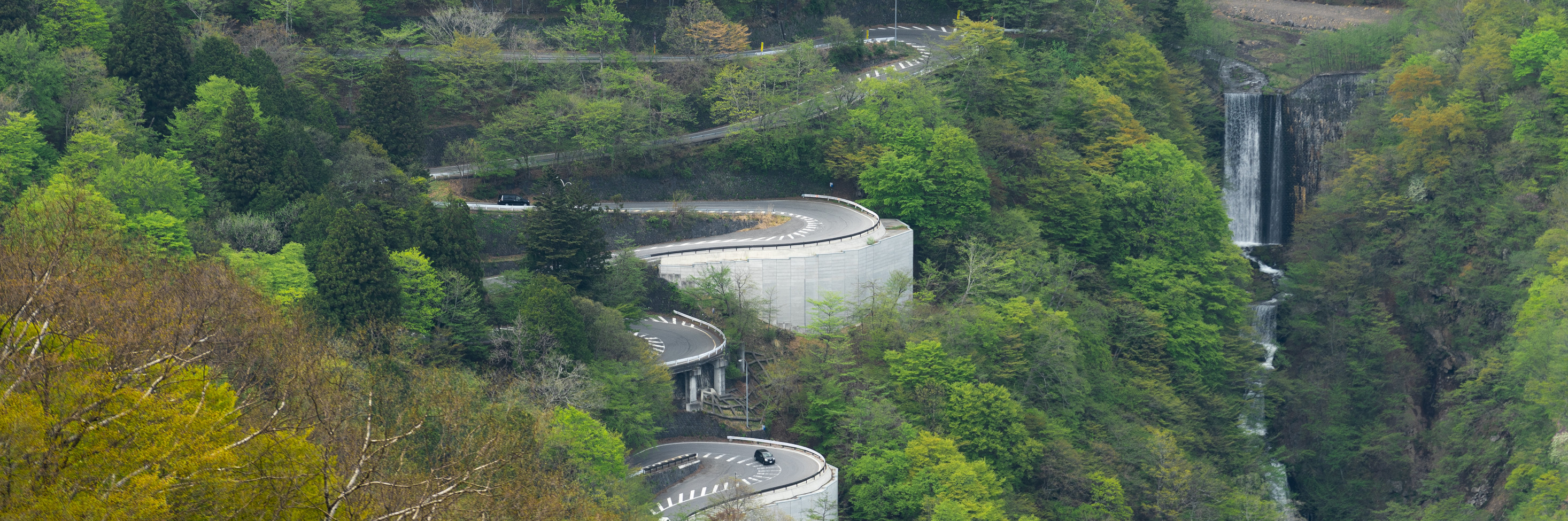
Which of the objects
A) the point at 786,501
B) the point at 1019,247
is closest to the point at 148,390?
the point at 786,501

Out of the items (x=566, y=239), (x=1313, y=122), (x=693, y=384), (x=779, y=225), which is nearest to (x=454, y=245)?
(x=566, y=239)

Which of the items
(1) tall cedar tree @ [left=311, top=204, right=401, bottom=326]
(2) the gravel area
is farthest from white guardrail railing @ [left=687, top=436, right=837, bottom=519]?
(2) the gravel area

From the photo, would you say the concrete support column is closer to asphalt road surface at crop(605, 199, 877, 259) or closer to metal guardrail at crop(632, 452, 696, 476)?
metal guardrail at crop(632, 452, 696, 476)

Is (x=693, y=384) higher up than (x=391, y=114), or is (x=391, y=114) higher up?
(x=391, y=114)

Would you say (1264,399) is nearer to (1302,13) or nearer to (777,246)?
(777,246)

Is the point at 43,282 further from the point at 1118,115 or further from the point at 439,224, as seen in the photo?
the point at 1118,115

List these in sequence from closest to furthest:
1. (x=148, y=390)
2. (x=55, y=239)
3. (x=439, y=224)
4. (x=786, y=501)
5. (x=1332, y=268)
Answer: (x=148, y=390), (x=55, y=239), (x=786, y=501), (x=439, y=224), (x=1332, y=268)

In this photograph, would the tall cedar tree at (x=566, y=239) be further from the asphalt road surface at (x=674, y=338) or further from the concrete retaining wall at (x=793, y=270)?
the concrete retaining wall at (x=793, y=270)
